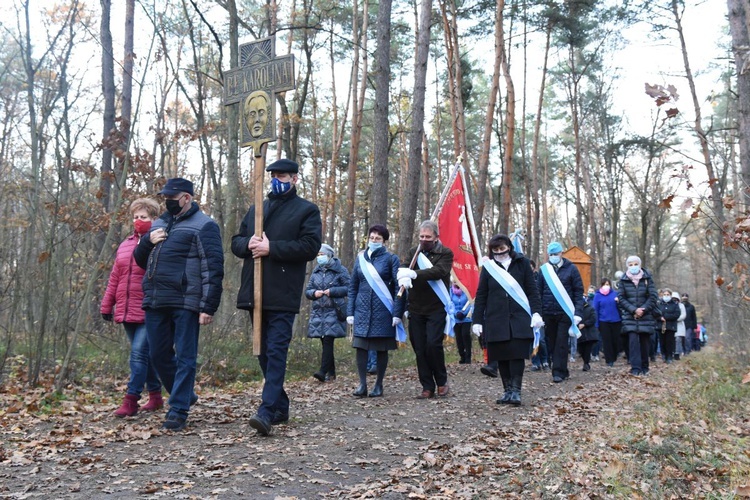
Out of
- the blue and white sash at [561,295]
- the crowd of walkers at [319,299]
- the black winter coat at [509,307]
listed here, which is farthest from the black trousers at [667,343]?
the black winter coat at [509,307]

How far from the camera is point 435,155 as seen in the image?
42188 millimetres

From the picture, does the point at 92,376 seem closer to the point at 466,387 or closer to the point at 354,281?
the point at 354,281

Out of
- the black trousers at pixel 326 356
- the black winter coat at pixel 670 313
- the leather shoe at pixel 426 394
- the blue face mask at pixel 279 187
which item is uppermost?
the blue face mask at pixel 279 187

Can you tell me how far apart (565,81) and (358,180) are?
10.8 metres

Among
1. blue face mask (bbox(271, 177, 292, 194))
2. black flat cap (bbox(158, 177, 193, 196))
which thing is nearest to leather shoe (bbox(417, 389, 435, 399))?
blue face mask (bbox(271, 177, 292, 194))

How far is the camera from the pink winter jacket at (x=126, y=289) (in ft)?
24.0

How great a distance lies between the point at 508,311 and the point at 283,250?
3.35 m

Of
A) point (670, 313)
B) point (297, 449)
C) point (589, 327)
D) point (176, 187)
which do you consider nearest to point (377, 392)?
point (297, 449)

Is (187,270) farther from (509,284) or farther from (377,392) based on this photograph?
(509,284)

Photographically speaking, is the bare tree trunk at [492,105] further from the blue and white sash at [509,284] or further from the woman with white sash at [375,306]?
the blue and white sash at [509,284]

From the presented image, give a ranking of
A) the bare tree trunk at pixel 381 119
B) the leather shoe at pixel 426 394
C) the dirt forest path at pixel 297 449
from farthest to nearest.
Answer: the bare tree trunk at pixel 381 119 < the leather shoe at pixel 426 394 < the dirt forest path at pixel 297 449

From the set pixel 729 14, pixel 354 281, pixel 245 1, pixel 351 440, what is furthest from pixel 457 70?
pixel 351 440

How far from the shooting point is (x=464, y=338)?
14.5 metres

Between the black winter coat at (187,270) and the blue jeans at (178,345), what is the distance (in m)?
0.12
